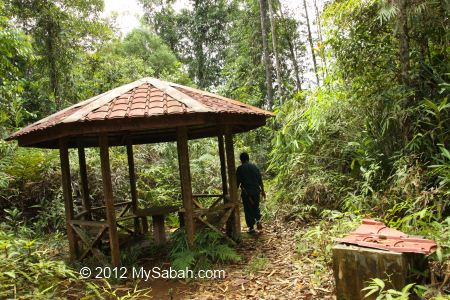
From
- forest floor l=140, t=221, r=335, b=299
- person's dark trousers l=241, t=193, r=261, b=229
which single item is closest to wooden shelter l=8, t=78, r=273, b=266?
person's dark trousers l=241, t=193, r=261, b=229

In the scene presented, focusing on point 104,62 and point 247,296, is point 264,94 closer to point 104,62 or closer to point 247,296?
point 104,62

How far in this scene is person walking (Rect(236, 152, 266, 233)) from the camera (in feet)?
24.7

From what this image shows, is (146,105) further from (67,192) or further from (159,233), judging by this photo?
(159,233)

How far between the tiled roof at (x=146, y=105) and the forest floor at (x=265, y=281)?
2577 millimetres

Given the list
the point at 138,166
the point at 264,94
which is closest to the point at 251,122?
the point at 138,166

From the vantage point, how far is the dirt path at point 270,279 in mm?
4406

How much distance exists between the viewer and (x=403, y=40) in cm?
615

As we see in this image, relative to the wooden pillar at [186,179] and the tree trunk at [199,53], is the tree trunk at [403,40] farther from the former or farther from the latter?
the tree trunk at [199,53]

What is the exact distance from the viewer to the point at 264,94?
18.5 metres

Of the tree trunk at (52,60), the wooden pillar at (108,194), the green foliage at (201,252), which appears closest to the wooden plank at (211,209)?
the green foliage at (201,252)

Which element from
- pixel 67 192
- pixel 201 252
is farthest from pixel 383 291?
pixel 67 192

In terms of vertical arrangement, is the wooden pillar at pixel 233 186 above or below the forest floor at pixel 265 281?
above

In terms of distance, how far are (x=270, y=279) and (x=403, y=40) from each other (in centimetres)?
481

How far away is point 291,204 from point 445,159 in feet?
11.9
